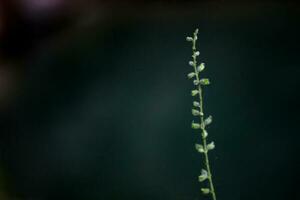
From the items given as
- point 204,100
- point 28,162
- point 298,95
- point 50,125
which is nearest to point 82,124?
point 50,125

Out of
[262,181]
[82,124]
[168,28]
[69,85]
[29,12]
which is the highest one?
[29,12]

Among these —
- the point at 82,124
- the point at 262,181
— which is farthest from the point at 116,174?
the point at 262,181

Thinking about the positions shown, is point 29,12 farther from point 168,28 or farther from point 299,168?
point 299,168

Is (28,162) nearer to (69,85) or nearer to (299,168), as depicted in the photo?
(69,85)

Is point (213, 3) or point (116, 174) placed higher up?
point (213, 3)

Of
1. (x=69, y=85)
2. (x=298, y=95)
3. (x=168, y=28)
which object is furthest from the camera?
(x=69, y=85)

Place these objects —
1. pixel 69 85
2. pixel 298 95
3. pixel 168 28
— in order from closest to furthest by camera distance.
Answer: pixel 298 95 → pixel 168 28 → pixel 69 85

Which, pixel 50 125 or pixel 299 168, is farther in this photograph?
pixel 50 125
